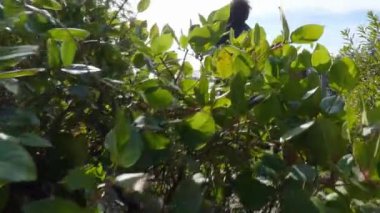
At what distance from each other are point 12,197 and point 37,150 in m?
0.09

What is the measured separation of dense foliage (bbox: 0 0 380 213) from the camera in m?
1.00

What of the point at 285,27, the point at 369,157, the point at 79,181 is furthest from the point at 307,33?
the point at 79,181

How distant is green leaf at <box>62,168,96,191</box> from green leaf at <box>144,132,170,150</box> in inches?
5.7

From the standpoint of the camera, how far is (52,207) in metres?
0.87

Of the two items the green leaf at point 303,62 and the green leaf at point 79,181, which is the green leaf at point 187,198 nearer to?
the green leaf at point 79,181

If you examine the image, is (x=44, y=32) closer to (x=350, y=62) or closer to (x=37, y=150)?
(x=37, y=150)

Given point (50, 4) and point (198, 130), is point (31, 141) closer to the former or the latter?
point (198, 130)

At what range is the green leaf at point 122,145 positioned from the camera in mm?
891

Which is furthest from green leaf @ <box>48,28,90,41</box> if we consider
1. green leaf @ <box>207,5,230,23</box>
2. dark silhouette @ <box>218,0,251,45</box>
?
dark silhouette @ <box>218,0,251,45</box>

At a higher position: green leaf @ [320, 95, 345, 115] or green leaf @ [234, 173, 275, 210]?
green leaf @ [320, 95, 345, 115]

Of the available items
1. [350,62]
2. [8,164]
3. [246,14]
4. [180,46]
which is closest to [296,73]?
[350,62]

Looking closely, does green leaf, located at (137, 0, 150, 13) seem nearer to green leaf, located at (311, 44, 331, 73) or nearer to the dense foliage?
the dense foliage

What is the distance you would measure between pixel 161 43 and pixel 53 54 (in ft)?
0.93

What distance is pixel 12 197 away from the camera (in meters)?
1.00
